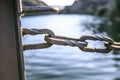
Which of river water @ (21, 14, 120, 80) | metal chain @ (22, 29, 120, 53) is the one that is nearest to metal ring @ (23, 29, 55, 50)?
metal chain @ (22, 29, 120, 53)

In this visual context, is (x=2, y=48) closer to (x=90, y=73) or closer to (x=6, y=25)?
(x=6, y=25)

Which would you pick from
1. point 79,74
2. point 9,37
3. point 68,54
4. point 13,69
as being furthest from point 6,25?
point 68,54

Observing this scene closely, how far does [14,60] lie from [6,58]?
0.03 metres

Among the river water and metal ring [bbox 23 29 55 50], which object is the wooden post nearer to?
metal ring [bbox 23 29 55 50]

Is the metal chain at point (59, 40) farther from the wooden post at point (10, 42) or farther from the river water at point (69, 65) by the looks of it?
the river water at point (69, 65)

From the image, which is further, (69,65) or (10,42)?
(69,65)

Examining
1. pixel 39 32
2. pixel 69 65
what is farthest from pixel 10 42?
pixel 69 65

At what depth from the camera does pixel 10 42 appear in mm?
1300

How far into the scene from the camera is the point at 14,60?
1313mm

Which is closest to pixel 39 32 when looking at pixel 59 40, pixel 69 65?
pixel 59 40

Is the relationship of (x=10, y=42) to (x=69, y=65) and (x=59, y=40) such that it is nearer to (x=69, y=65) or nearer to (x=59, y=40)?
(x=59, y=40)

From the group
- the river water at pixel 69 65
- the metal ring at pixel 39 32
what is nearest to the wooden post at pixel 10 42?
the metal ring at pixel 39 32

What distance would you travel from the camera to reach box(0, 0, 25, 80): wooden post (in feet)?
4.22

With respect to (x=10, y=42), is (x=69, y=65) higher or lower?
lower
